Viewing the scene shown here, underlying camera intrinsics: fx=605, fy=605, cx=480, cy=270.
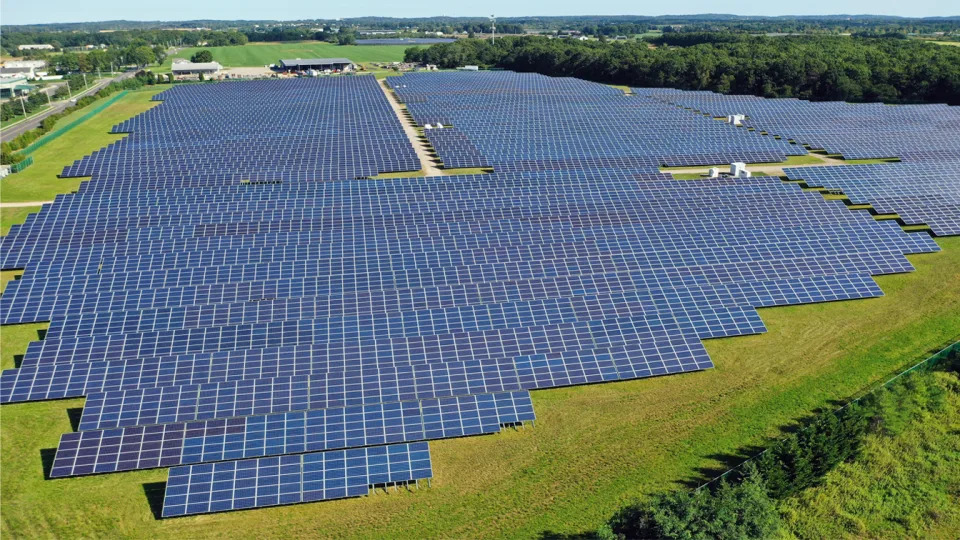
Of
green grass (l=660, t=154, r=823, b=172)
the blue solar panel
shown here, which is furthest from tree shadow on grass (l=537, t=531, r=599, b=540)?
green grass (l=660, t=154, r=823, b=172)

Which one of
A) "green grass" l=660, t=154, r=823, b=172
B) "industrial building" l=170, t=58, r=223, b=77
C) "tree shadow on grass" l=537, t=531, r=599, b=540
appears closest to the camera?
"tree shadow on grass" l=537, t=531, r=599, b=540

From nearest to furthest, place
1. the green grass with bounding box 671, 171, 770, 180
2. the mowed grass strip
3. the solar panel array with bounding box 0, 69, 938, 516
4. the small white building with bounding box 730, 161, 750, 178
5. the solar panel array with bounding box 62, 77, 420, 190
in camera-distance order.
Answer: the mowed grass strip < the solar panel array with bounding box 0, 69, 938, 516 < the small white building with bounding box 730, 161, 750, 178 < the green grass with bounding box 671, 171, 770, 180 < the solar panel array with bounding box 62, 77, 420, 190

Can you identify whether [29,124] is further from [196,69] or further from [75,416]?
[75,416]

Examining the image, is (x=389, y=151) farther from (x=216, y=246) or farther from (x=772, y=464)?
(x=772, y=464)

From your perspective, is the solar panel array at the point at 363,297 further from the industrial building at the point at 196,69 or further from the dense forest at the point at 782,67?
the industrial building at the point at 196,69

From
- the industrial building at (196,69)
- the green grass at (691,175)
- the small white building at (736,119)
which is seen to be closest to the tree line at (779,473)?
the green grass at (691,175)

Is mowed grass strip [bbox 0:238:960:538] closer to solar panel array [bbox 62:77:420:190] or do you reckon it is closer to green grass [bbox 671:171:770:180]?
green grass [bbox 671:171:770:180]
